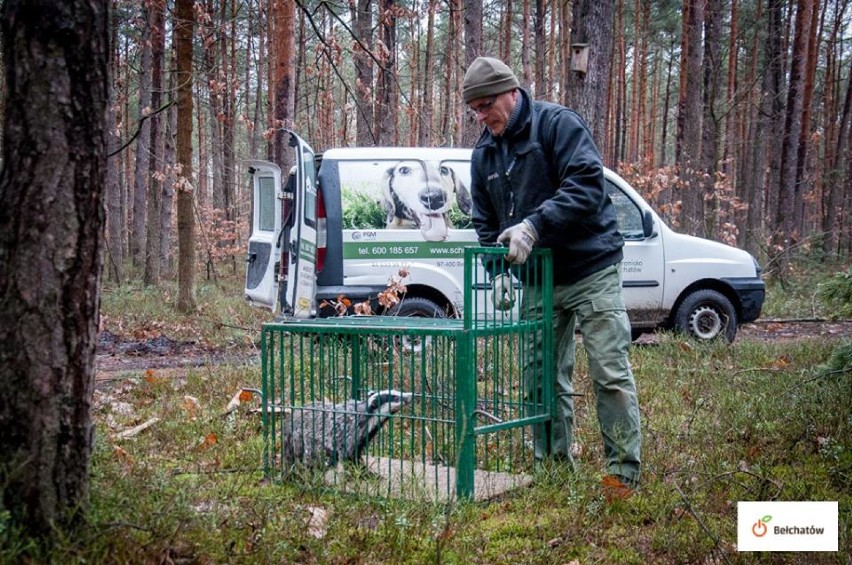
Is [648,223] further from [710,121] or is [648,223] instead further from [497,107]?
[710,121]

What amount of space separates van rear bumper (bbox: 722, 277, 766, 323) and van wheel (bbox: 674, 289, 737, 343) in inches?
5.4

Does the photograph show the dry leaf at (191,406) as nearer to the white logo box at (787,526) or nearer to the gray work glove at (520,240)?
the gray work glove at (520,240)

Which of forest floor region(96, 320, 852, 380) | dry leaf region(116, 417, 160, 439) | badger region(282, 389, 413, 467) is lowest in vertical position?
forest floor region(96, 320, 852, 380)

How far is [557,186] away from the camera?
448 cm

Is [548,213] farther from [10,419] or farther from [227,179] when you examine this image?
[227,179]

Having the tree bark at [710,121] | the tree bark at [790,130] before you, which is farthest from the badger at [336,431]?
the tree bark at [790,130]

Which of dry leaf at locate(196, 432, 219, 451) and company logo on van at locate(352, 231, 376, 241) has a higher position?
company logo on van at locate(352, 231, 376, 241)

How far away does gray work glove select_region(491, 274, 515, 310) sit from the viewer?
4324 millimetres

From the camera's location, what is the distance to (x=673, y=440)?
5113mm

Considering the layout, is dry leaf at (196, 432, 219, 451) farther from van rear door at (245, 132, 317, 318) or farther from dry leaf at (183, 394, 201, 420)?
van rear door at (245, 132, 317, 318)

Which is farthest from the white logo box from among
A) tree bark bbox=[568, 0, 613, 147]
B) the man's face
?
tree bark bbox=[568, 0, 613, 147]

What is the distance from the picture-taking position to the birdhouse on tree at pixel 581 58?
9.67m

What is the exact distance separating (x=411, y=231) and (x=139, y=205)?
52.1 feet

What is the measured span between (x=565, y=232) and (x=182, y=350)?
6754mm
